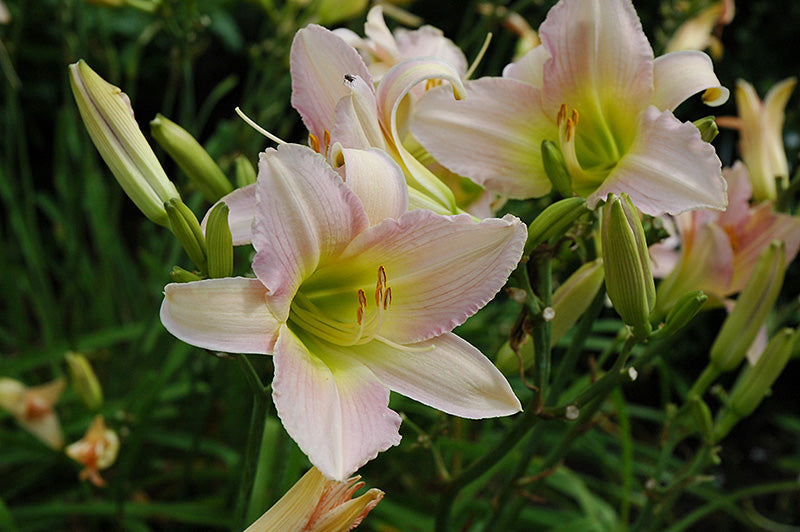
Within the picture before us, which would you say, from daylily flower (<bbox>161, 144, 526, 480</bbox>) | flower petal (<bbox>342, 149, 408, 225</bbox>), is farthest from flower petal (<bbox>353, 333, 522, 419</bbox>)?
flower petal (<bbox>342, 149, 408, 225</bbox>)

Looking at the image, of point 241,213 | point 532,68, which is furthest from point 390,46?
point 241,213

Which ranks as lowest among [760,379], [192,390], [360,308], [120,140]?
[192,390]

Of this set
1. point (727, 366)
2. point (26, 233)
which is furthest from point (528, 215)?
point (26, 233)

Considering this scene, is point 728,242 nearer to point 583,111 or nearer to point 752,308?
point 752,308

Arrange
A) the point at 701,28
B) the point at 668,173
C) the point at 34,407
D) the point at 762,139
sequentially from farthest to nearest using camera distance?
the point at 701,28, the point at 34,407, the point at 762,139, the point at 668,173

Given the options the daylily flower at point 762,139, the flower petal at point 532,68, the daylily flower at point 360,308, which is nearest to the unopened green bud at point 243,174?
the daylily flower at point 360,308

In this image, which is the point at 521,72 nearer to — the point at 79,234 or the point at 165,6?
the point at 165,6

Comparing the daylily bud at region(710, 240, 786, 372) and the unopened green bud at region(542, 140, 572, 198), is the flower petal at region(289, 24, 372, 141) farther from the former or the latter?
the daylily bud at region(710, 240, 786, 372)
